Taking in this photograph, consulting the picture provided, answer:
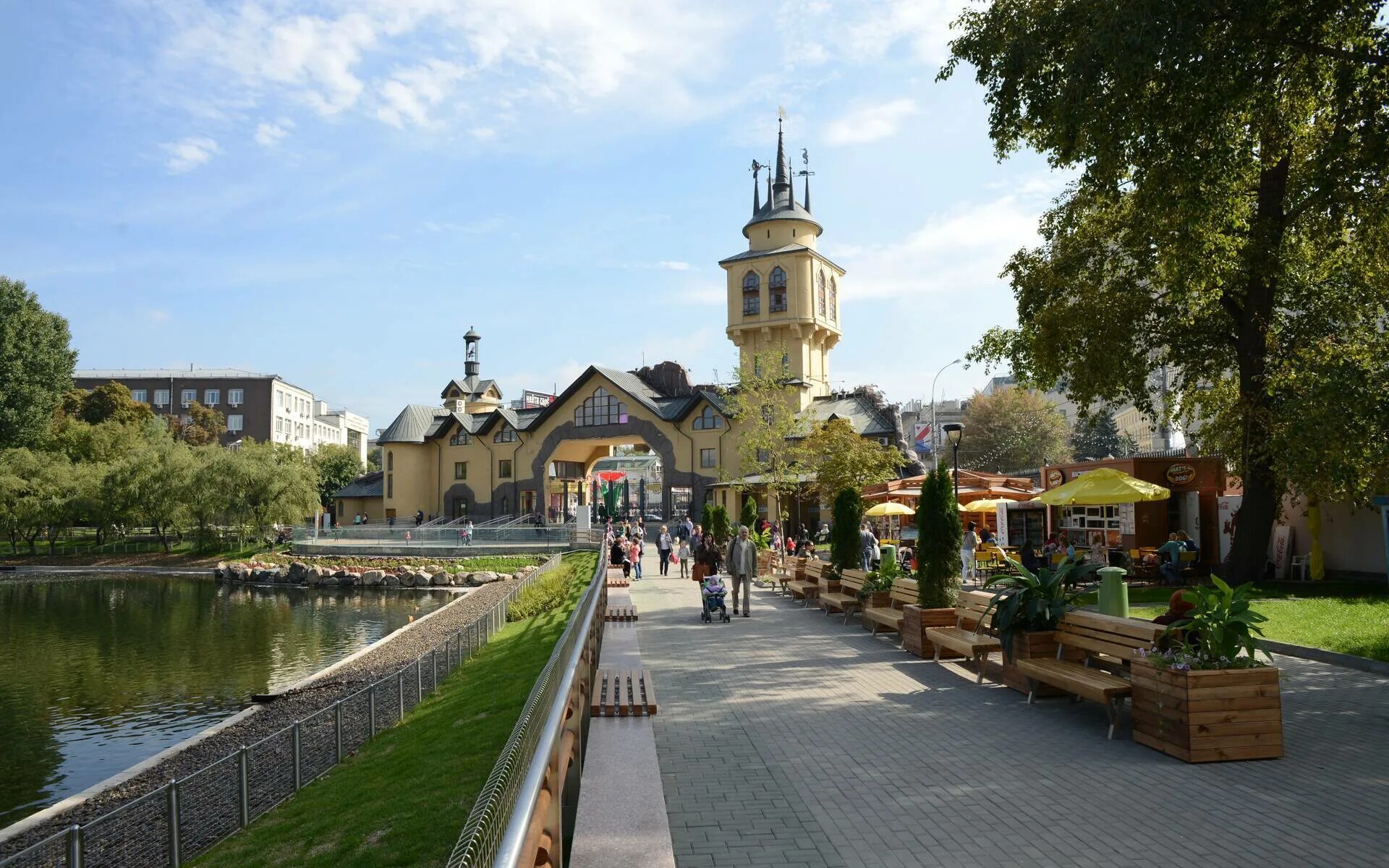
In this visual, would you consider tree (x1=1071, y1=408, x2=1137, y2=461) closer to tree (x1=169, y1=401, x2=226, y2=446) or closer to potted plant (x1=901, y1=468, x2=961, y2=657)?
potted plant (x1=901, y1=468, x2=961, y2=657)

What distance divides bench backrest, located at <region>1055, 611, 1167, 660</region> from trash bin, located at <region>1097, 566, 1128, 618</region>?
0.90 feet

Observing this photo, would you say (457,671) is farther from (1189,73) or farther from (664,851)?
(1189,73)

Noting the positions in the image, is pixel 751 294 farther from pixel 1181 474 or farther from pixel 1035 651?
pixel 1035 651

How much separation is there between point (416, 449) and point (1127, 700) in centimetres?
6432

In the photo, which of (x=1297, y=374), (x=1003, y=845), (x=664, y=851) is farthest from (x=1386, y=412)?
(x=664, y=851)

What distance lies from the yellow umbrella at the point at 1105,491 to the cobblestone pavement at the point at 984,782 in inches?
380

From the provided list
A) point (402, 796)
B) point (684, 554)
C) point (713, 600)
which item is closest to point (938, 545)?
point (713, 600)

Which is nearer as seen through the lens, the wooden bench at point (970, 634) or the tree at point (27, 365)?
the wooden bench at point (970, 634)

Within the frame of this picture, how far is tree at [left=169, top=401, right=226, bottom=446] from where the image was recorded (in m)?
86.5

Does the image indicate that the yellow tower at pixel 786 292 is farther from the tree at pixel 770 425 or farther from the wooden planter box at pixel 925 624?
the wooden planter box at pixel 925 624

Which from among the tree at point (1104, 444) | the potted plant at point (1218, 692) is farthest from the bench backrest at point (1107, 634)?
the tree at point (1104, 444)

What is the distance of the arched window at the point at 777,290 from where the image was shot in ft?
193

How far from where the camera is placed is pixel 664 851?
479cm

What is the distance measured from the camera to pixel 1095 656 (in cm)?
1020
